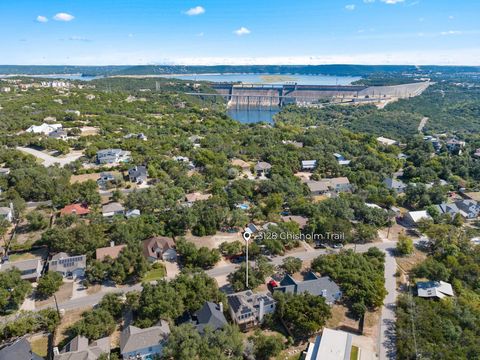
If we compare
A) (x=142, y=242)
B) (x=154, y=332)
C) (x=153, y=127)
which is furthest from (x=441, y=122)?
(x=154, y=332)

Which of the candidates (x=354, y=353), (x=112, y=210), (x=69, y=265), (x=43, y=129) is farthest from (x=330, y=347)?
(x=43, y=129)

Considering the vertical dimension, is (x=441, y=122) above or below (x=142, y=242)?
above

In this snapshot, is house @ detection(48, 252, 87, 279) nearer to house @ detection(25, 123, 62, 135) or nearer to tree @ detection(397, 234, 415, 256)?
tree @ detection(397, 234, 415, 256)

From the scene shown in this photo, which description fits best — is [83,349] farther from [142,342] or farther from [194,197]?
[194,197]

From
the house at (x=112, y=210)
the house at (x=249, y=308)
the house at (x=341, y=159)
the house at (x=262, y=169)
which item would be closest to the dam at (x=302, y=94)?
the house at (x=341, y=159)

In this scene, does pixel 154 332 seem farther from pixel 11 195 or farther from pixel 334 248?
pixel 11 195

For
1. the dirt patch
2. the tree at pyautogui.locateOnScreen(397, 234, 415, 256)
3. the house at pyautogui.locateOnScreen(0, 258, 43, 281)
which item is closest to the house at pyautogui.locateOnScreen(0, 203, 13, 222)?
the house at pyautogui.locateOnScreen(0, 258, 43, 281)
